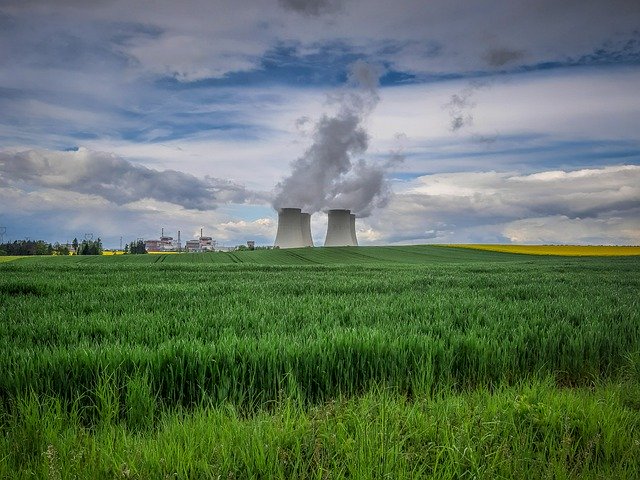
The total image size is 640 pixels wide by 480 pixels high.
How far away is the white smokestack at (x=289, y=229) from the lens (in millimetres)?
78625

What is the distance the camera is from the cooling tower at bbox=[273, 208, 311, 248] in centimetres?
7862

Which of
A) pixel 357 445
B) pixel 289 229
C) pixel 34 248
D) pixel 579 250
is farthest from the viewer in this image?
pixel 34 248

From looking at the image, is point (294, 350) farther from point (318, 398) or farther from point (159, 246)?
point (159, 246)

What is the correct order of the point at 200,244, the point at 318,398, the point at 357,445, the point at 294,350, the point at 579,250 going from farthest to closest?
the point at 200,244 < the point at 579,250 < the point at 294,350 < the point at 318,398 < the point at 357,445

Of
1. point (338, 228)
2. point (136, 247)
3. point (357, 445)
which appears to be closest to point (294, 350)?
point (357, 445)

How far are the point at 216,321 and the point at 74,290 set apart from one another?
867 centimetres

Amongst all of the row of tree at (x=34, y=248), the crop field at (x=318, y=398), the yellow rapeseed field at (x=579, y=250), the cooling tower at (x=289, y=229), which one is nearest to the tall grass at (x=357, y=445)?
the crop field at (x=318, y=398)

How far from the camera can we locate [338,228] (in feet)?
277

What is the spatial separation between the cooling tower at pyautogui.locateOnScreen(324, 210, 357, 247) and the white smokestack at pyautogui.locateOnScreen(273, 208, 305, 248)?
600cm

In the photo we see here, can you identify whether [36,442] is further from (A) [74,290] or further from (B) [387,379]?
(A) [74,290]

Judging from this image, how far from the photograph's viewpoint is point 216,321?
6.88 meters

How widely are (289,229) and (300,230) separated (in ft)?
9.56

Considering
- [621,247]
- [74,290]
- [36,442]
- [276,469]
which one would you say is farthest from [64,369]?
[621,247]

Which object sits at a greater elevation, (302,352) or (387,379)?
(302,352)
